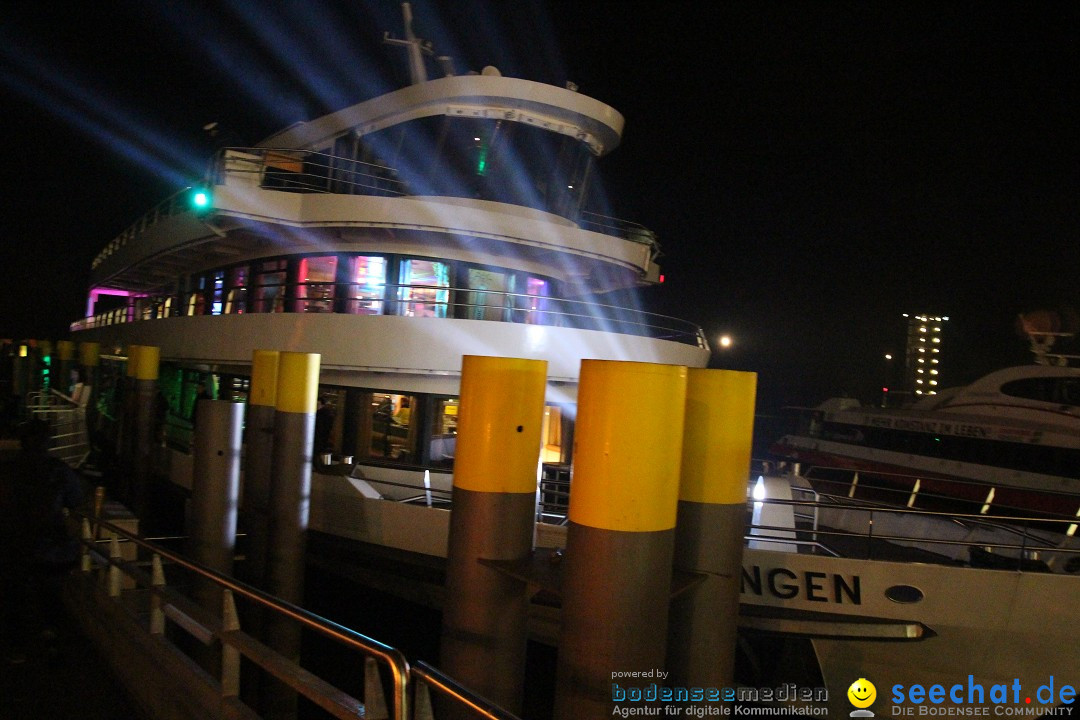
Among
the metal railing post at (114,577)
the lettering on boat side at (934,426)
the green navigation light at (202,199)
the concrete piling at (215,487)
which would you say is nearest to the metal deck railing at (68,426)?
the green navigation light at (202,199)

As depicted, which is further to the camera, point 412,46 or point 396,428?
point 412,46

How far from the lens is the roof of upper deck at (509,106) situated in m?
10.8

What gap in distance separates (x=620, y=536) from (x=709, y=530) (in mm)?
923

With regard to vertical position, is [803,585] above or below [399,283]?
below

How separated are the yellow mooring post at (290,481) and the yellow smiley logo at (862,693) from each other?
5463 millimetres

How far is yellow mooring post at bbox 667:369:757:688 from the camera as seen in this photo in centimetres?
397

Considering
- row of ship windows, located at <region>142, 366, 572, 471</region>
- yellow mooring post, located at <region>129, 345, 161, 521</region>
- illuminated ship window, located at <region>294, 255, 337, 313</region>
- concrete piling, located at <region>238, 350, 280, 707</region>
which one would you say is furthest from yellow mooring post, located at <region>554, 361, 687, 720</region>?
yellow mooring post, located at <region>129, 345, 161, 521</region>

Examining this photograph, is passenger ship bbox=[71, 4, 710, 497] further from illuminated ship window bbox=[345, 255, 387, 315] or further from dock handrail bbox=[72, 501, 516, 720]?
dock handrail bbox=[72, 501, 516, 720]

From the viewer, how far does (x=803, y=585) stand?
20.3 feet

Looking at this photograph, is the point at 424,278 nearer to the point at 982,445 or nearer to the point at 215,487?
the point at 215,487

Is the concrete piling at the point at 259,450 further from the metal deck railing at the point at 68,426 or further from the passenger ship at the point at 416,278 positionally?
the metal deck railing at the point at 68,426

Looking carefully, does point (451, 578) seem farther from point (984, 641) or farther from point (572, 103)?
point (572, 103)

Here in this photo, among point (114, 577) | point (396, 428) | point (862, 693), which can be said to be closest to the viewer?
point (114, 577)

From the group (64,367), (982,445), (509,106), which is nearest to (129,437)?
(509,106)
